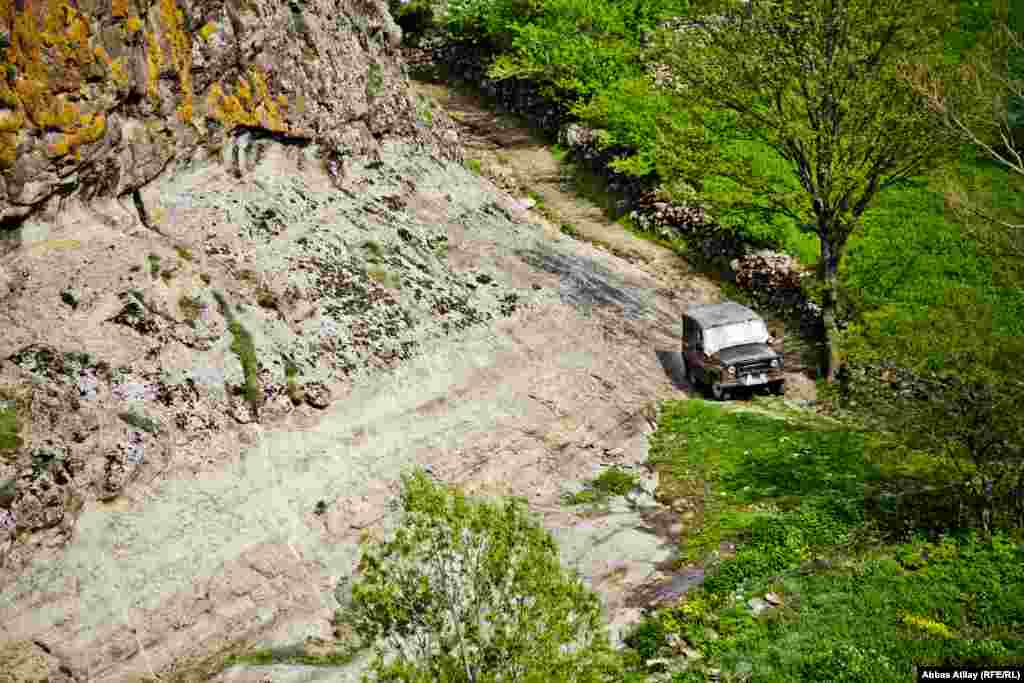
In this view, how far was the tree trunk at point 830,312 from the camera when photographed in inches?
1026

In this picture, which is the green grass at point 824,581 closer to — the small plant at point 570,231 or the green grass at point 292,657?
the green grass at point 292,657

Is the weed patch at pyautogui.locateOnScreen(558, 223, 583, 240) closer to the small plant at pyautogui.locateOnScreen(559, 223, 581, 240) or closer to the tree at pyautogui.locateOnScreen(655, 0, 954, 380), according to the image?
the small plant at pyautogui.locateOnScreen(559, 223, 581, 240)

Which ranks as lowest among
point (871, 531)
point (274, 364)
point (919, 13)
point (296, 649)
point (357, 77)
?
point (296, 649)

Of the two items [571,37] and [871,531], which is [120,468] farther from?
[571,37]

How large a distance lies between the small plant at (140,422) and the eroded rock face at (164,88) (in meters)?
4.32

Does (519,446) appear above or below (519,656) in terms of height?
below

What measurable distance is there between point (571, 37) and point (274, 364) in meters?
25.4

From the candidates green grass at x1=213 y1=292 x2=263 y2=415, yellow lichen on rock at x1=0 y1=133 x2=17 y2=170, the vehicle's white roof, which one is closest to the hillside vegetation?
the vehicle's white roof

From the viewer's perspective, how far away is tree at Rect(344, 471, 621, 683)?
1002 cm

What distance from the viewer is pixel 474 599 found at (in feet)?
33.9

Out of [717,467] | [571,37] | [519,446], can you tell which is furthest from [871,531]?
[571,37]

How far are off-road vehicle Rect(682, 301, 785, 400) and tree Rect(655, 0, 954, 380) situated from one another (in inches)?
99.3

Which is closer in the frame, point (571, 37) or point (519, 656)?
point (519, 656)

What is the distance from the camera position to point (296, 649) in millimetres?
15047
